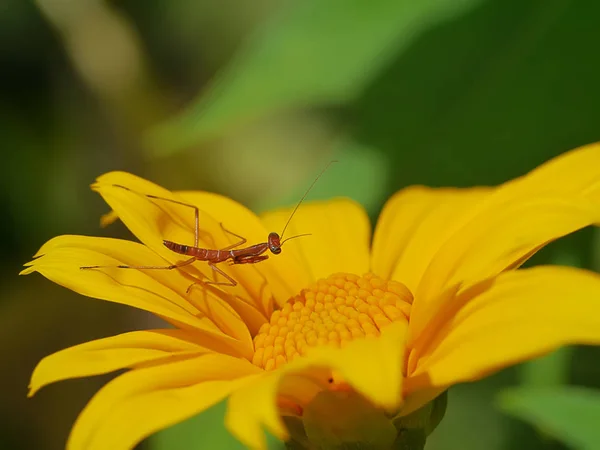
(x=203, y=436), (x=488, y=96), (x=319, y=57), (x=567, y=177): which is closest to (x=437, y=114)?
(x=488, y=96)

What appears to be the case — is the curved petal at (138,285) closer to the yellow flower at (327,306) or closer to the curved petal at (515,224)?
the yellow flower at (327,306)

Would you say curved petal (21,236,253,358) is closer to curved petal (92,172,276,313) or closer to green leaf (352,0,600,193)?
curved petal (92,172,276,313)

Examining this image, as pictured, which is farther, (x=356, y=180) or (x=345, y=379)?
(x=356, y=180)

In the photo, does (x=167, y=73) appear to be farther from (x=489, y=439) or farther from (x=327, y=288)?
(x=327, y=288)

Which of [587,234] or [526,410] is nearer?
[526,410]

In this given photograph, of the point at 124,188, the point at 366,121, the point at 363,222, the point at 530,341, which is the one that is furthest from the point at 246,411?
the point at 366,121

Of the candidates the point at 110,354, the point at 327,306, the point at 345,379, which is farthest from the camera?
the point at 327,306

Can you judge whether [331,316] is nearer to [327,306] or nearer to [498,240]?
[327,306]
